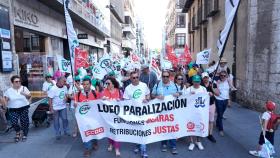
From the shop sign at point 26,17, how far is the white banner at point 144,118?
6286 mm

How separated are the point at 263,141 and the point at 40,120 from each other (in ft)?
20.5

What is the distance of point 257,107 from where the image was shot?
11.6 m

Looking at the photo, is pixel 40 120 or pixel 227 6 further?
pixel 40 120

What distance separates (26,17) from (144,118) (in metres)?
7.86

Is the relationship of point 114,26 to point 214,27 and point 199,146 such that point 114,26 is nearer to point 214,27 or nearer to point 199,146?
point 214,27

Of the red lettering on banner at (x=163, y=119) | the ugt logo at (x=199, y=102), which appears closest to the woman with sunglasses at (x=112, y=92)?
the red lettering on banner at (x=163, y=119)

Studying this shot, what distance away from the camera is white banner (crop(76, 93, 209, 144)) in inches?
261

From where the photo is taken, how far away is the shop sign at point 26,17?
37.6ft

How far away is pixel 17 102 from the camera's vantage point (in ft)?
25.9

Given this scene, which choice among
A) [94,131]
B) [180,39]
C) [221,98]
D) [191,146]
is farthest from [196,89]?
[180,39]

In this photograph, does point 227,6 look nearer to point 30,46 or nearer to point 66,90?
point 66,90

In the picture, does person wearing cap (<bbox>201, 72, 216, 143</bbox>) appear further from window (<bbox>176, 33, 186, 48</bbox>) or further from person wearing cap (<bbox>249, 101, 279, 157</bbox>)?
window (<bbox>176, 33, 186, 48</bbox>)

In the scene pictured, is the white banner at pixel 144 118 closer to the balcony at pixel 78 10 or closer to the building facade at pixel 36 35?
the building facade at pixel 36 35

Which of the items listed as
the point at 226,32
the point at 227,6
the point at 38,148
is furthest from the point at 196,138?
the point at 38,148
